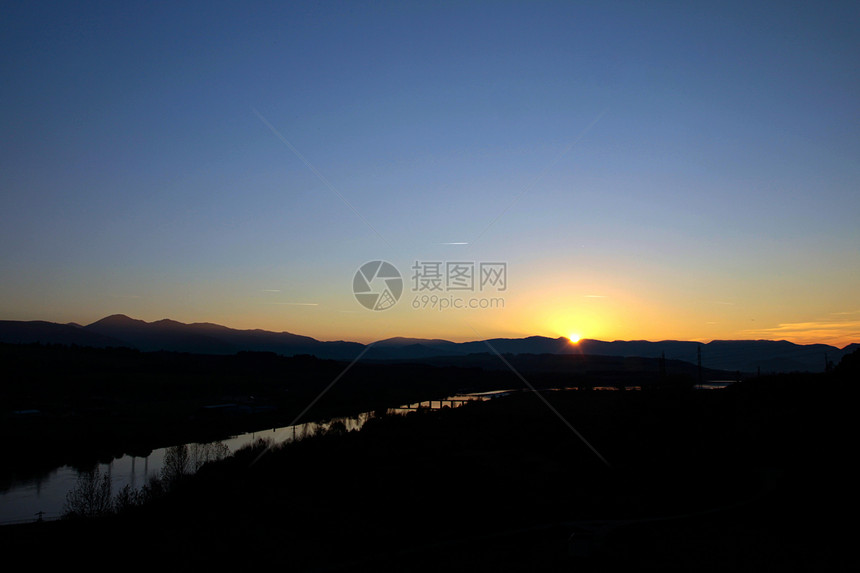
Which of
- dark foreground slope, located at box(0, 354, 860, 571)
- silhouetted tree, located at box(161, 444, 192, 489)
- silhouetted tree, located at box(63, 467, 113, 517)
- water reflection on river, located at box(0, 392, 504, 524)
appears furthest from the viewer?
silhouetted tree, located at box(161, 444, 192, 489)

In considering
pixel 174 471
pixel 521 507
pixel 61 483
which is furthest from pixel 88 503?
pixel 521 507

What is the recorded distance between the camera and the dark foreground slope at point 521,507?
1003 cm

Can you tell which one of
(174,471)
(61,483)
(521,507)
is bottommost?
(61,483)

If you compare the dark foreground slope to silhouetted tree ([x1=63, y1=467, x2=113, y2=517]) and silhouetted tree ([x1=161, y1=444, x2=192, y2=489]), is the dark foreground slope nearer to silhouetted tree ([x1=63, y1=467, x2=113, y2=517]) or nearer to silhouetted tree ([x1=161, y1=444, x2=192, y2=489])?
silhouetted tree ([x1=161, y1=444, x2=192, y2=489])

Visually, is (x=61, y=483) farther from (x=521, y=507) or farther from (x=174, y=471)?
(x=521, y=507)

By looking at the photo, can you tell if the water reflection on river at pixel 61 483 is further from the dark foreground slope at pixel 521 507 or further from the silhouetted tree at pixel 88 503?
the dark foreground slope at pixel 521 507

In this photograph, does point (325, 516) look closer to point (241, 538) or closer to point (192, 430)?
point (241, 538)

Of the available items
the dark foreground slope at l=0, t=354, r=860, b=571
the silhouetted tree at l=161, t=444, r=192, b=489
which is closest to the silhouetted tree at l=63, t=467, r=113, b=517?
the dark foreground slope at l=0, t=354, r=860, b=571

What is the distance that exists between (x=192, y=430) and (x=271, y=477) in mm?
24293

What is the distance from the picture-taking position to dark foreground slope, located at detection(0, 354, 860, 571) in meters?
10.0

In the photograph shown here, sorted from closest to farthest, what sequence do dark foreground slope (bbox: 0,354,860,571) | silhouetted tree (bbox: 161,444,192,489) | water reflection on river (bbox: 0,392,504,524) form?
dark foreground slope (bbox: 0,354,860,571), water reflection on river (bbox: 0,392,504,524), silhouetted tree (bbox: 161,444,192,489)

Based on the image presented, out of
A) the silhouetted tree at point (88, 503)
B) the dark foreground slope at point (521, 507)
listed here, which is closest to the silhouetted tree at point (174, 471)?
the dark foreground slope at point (521, 507)

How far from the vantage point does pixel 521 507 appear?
1391 cm

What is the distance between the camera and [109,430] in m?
38.6
